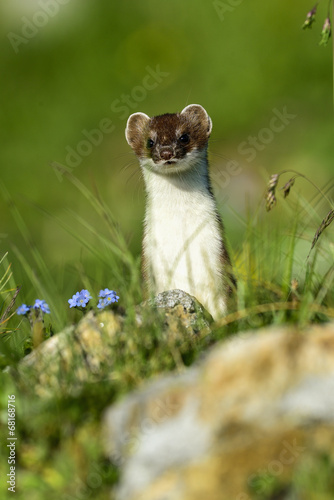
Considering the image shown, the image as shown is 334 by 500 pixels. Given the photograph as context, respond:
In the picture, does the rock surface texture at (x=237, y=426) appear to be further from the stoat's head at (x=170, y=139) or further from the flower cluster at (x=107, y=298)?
the stoat's head at (x=170, y=139)

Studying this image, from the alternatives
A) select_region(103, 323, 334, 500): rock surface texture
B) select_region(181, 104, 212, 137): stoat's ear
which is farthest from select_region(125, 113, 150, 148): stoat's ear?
select_region(103, 323, 334, 500): rock surface texture

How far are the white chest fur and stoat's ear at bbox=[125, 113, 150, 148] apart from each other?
20.5 inches

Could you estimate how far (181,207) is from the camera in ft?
19.1

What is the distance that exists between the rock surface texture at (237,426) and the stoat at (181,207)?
7.71ft

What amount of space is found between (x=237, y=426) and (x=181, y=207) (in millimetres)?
3164

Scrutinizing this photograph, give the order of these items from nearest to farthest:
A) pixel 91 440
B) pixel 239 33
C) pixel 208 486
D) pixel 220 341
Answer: pixel 208 486 < pixel 91 440 < pixel 220 341 < pixel 239 33

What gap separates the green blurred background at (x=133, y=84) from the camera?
37.2 ft

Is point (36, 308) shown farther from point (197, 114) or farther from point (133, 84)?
point (133, 84)

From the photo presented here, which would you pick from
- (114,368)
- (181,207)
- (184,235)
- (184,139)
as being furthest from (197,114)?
(114,368)

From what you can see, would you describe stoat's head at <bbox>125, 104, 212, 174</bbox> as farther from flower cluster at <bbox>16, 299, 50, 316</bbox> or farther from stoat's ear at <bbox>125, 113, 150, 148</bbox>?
flower cluster at <bbox>16, 299, 50, 316</bbox>

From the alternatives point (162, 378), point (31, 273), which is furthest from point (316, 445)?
point (31, 273)

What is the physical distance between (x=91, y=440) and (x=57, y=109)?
976cm

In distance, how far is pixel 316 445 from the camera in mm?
2822

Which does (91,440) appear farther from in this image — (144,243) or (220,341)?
(144,243)
